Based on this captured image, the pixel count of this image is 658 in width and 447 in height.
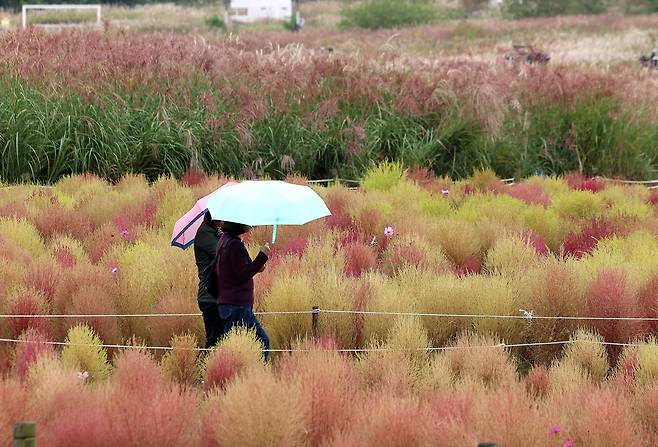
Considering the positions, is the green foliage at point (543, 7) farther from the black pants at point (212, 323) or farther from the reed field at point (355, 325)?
the black pants at point (212, 323)

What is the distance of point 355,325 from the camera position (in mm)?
6641

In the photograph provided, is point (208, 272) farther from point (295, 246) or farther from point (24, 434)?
point (24, 434)

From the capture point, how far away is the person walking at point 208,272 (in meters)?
6.27

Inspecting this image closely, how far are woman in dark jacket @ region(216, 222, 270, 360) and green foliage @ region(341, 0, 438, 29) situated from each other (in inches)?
1959

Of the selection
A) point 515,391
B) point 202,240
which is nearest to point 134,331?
point 202,240

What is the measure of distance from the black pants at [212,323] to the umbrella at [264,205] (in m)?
0.60

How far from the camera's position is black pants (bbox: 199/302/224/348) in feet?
20.6

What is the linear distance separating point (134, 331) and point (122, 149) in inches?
212

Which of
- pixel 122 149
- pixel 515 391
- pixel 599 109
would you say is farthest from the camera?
pixel 599 109

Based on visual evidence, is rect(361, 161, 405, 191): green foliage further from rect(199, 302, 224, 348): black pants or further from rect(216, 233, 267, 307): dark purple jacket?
rect(216, 233, 267, 307): dark purple jacket

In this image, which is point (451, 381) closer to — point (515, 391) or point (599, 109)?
point (515, 391)

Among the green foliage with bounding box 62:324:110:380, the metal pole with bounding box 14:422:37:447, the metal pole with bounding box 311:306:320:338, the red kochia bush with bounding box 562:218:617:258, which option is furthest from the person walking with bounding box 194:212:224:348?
the red kochia bush with bounding box 562:218:617:258

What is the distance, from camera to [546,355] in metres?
6.50

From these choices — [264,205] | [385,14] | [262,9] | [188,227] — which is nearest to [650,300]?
[264,205]
